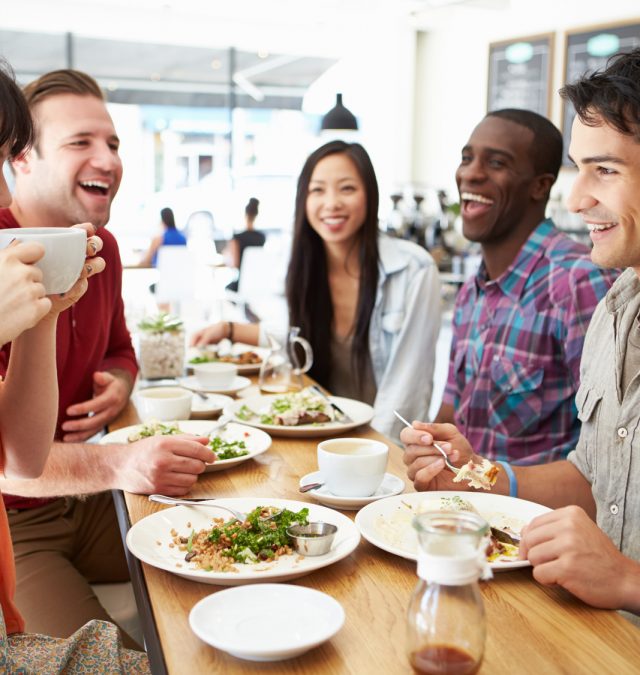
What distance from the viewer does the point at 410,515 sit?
140 centimetres

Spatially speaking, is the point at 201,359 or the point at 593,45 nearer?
the point at 201,359

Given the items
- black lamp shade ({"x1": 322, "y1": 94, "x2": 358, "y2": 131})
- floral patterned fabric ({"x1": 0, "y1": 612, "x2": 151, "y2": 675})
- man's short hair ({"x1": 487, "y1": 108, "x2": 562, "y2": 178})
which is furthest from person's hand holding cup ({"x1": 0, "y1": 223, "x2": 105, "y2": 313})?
black lamp shade ({"x1": 322, "y1": 94, "x2": 358, "y2": 131})

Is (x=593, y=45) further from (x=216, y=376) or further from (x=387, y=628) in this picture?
(x=387, y=628)

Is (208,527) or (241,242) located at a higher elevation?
(241,242)

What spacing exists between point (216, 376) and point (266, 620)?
1.43 metres

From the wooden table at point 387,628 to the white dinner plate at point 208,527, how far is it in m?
0.03

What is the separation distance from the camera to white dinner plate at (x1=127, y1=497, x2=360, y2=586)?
1.16 m

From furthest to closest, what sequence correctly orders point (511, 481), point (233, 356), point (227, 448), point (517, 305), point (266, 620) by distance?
1. point (233, 356)
2. point (517, 305)
3. point (227, 448)
4. point (511, 481)
5. point (266, 620)

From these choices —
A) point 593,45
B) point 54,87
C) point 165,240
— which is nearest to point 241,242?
point 165,240

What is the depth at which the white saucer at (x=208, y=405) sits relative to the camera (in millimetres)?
2191

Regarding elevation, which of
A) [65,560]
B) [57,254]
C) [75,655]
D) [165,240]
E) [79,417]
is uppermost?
[57,254]

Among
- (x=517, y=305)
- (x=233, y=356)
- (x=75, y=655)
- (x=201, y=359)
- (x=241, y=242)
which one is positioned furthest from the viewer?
(x=241, y=242)

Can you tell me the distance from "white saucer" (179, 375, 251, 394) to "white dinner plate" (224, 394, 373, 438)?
163mm

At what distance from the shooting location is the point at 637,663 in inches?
39.0
